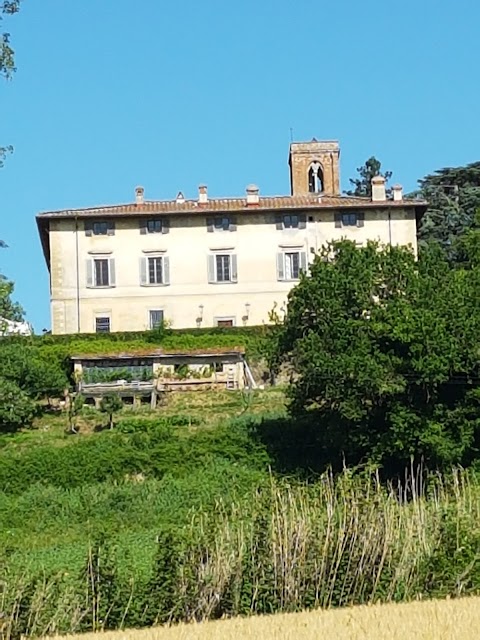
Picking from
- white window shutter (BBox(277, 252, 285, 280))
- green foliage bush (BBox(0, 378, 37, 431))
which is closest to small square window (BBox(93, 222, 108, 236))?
white window shutter (BBox(277, 252, 285, 280))

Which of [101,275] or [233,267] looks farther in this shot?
[233,267]

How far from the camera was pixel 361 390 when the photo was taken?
3691 cm

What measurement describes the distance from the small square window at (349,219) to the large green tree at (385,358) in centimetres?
2129

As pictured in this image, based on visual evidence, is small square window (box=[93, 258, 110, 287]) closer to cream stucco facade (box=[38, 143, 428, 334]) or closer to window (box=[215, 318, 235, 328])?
cream stucco facade (box=[38, 143, 428, 334])

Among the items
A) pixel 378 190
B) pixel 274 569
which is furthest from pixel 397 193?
pixel 274 569

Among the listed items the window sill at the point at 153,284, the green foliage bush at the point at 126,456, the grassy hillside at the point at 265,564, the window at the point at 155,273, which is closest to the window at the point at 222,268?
the window sill at the point at 153,284

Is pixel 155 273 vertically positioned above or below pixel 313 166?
below

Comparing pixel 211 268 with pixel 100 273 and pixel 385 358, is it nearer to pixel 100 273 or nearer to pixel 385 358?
pixel 100 273

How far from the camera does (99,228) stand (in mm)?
61281

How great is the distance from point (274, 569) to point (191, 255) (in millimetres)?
42297

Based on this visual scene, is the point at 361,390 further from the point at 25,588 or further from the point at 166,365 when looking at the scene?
the point at 25,588

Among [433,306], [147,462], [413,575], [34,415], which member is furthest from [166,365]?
[413,575]

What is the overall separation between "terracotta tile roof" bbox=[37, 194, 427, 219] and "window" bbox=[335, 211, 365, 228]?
1.50 ft

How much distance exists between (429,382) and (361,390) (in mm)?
1918
